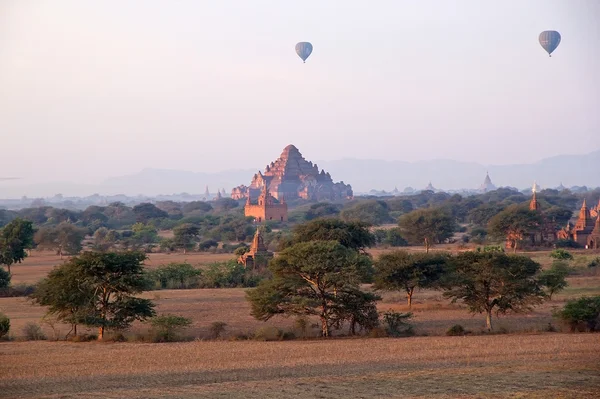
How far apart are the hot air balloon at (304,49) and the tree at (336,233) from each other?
5511cm

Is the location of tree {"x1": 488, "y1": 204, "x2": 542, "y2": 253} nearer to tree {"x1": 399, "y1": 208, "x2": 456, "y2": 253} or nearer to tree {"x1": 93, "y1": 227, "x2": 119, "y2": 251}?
tree {"x1": 399, "y1": 208, "x2": 456, "y2": 253}

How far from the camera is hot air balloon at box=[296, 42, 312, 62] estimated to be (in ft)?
303

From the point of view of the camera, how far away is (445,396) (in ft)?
50.9

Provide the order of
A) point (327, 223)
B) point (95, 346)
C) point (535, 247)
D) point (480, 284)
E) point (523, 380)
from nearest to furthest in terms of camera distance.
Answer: point (523, 380) < point (95, 346) < point (480, 284) < point (327, 223) < point (535, 247)

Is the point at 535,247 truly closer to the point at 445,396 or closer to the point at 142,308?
the point at 142,308

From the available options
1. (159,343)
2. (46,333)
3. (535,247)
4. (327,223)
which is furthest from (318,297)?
(535,247)

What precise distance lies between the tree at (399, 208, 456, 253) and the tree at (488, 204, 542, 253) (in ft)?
11.9

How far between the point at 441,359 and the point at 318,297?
5.59 meters

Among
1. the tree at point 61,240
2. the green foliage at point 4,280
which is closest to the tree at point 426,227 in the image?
the tree at point 61,240

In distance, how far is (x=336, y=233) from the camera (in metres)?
38.2

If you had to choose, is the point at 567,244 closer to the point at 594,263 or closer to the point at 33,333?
the point at 594,263

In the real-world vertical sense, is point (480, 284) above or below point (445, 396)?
above

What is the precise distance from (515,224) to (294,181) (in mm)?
97667

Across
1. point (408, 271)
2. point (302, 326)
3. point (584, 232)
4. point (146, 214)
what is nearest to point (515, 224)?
point (584, 232)
